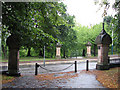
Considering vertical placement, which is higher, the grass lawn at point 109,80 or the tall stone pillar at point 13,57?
the tall stone pillar at point 13,57

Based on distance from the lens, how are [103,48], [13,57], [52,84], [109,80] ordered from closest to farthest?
[52,84]
[109,80]
[13,57]
[103,48]

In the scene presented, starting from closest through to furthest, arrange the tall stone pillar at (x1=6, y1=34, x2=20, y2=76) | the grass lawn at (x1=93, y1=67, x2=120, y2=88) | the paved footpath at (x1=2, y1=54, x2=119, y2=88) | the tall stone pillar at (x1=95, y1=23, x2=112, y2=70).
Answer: the paved footpath at (x1=2, y1=54, x2=119, y2=88)
the grass lawn at (x1=93, y1=67, x2=120, y2=88)
the tall stone pillar at (x1=6, y1=34, x2=20, y2=76)
the tall stone pillar at (x1=95, y1=23, x2=112, y2=70)

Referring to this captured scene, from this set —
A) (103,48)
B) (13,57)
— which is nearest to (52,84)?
(13,57)

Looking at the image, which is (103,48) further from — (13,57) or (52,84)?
(13,57)

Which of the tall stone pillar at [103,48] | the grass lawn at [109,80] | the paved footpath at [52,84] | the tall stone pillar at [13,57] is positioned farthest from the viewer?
the tall stone pillar at [103,48]

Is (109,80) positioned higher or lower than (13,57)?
lower

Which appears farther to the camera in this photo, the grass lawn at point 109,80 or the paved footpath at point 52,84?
the grass lawn at point 109,80

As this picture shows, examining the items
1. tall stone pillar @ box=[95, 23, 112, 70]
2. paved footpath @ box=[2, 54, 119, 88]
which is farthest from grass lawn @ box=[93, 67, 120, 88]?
tall stone pillar @ box=[95, 23, 112, 70]

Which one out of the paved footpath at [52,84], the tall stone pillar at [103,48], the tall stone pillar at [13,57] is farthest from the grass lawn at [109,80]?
the tall stone pillar at [13,57]

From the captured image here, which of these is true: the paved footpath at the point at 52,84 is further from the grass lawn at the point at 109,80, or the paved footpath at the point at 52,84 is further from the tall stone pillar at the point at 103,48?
the tall stone pillar at the point at 103,48

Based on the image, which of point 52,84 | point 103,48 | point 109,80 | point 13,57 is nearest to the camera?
point 52,84

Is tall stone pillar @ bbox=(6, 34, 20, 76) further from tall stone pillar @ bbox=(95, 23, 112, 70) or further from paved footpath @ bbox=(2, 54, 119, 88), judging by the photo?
tall stone pillar @ bbox=(95, 23, 112, 70)

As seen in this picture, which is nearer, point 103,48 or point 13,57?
point 13,57

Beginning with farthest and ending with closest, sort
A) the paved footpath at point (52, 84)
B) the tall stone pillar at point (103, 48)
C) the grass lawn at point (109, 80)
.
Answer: the tall stone pillar at point (103, 48) < the grass lawn at point (109, 80) < the paved footpath at point (52, 84)
